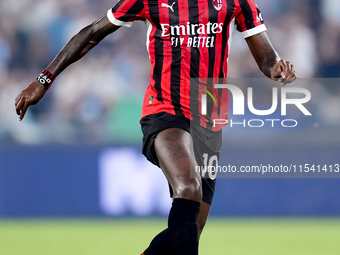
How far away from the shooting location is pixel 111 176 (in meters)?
7.73

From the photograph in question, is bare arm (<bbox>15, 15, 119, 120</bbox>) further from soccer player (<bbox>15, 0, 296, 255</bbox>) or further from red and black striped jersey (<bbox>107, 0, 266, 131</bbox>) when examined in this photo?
red and black striped jersey (<bbox>107, 0, 266, 131</bbox>)

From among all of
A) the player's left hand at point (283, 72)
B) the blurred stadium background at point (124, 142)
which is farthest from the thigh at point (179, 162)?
the blurred stadium background at point (124, 142)

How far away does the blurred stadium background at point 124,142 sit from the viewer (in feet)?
25.3

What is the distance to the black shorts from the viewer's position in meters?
3.96

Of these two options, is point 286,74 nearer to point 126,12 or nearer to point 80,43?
point 126,12

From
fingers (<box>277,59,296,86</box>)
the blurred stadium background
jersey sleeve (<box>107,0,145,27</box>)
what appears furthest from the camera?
the blurred stadium background

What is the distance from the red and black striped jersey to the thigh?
0.86ft

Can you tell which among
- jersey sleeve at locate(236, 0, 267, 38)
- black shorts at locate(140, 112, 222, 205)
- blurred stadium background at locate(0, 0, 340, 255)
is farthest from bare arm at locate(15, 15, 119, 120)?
blurred stadium background at locate(0, 0, 340, 255)

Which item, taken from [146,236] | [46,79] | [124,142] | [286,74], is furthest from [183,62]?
[124,142]

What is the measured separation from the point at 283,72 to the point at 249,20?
60 centimetres

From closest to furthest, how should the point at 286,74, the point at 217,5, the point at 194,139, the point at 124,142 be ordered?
1. the point at 286,74
2. the point at 194,139
3. the point at 217,5
4. the point at 124,142

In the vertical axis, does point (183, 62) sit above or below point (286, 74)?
above

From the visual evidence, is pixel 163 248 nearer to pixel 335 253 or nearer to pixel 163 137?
pixel 163 137

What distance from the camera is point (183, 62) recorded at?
4.16 metres
